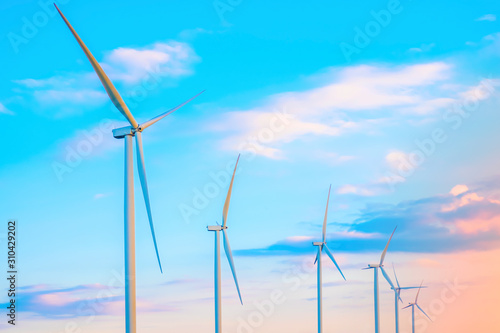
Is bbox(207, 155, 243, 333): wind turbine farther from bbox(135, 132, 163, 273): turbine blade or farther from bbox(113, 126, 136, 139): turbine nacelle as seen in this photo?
bbox(113, 126, 136, 139): turbine nacelle

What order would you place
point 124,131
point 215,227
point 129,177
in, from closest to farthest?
point 129,177
point 124,131
point 215,227

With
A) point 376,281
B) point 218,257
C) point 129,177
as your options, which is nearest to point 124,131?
point 129,177

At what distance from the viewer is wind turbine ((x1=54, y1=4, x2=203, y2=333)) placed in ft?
131

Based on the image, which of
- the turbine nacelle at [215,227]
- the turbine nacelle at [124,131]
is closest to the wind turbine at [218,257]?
the turbine nacelle at [215,227]

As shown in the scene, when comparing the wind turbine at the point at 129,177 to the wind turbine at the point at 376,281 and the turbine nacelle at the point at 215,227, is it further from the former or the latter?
the wind turbine at the point at 376,281

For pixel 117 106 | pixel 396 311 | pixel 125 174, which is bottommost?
pixel 396 311

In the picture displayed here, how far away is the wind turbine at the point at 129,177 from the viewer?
3984 centimetres

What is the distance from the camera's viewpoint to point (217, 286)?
65.8 m

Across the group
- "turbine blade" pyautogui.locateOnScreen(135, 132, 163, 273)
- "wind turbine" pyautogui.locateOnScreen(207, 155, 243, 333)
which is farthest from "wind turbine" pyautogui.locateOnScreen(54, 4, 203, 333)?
"wind turbine" pyautogui.locateOnScreen(207, 155, 243, 333)

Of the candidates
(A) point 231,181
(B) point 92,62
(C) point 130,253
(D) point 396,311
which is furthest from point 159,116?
(D) point 396,311

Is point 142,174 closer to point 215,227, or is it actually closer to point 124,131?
point 124,131

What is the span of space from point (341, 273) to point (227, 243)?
70.5 feet

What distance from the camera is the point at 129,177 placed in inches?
1639

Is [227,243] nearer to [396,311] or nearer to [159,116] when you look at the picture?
[159,116]
